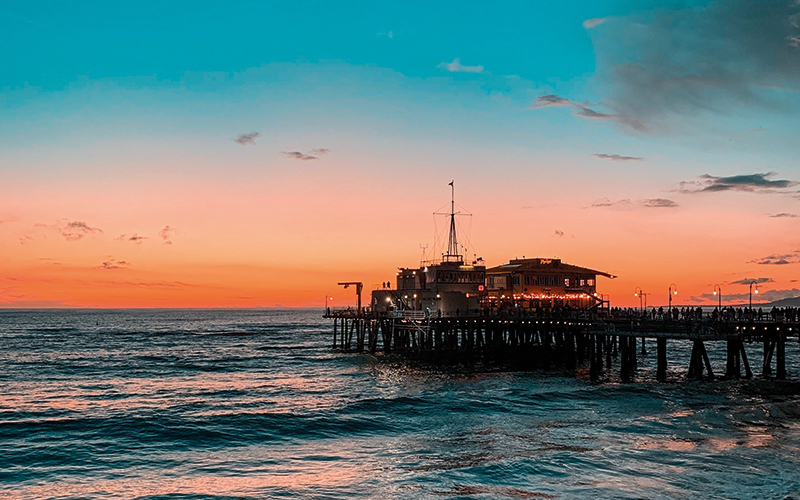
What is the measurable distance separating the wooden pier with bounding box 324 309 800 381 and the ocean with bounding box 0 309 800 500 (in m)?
2.53

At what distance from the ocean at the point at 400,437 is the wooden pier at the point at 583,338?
253 cm

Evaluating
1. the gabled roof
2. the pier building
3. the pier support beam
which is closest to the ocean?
the pier support beam

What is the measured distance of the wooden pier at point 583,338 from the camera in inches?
1747

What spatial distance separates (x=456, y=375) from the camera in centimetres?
5500

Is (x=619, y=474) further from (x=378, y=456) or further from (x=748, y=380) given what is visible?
(x=748, y=380)

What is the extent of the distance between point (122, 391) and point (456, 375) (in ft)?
86.5

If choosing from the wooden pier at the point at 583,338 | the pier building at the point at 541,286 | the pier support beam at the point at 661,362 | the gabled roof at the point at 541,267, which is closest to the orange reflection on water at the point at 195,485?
the wooden pier at the point at 583,338

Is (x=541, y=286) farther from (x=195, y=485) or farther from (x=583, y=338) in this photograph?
(x=195, y=485)

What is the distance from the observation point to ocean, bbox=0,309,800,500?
23.4 metres

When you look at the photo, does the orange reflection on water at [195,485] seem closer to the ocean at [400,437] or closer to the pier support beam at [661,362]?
the ocean at [400,437]

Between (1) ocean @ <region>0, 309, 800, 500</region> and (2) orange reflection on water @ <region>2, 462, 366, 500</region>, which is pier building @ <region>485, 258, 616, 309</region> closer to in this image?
(1) ocean @ <region>0, 309, 800, 500</region>

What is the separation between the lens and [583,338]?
6538 centimetres

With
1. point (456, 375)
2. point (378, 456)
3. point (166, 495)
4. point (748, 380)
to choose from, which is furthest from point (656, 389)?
point (166, 495)

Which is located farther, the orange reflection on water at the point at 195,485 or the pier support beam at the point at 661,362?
the pier support beam at the point at 661,362
